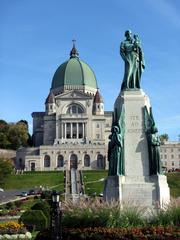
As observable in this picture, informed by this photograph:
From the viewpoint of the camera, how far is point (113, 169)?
16.8 meters

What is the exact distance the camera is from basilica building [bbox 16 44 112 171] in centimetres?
9881

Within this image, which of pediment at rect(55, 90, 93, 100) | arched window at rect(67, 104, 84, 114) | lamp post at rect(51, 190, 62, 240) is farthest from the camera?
arched window at rect(67, 104, 84, 114)

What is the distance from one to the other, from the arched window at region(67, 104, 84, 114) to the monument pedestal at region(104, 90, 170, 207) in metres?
92.0

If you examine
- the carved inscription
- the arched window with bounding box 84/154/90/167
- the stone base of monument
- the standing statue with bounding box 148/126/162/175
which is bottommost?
the stone base of monument

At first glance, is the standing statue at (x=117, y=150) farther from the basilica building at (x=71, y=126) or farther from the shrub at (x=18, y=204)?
the basilica building at (x=71, y=126)

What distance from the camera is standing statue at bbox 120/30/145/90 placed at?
18.2m

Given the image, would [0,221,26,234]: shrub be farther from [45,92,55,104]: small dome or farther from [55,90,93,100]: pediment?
[45,92,55,104]: small dome

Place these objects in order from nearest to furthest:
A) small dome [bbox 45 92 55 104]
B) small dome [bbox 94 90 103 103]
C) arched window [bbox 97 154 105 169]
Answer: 1. arched window [bbox 97 154 105 169]
2. small dome [bbox 45 92 55 104]
3. small dome [bbox 94 90 103 103]

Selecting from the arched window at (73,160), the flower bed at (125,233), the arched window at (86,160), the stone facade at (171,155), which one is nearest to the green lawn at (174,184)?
the arched window at (86,160)

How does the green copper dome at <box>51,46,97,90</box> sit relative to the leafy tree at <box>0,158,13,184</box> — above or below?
above

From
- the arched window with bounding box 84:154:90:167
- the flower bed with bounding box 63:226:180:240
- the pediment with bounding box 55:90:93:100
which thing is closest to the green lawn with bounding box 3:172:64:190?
the arched window with bounding box 84:154:90:167

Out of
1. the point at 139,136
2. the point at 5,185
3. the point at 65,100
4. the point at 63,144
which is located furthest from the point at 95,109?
the point at 139,136

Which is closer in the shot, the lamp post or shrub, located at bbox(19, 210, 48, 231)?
the lamp post

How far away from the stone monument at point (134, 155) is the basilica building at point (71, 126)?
80500 millimetres
